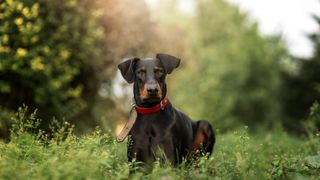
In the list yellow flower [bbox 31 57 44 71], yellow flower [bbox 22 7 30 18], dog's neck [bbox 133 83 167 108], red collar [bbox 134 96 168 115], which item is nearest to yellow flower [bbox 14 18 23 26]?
yellow flower [bbox 22 7 30 18]

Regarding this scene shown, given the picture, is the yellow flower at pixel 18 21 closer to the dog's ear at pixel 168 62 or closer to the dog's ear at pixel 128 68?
the dog's ear at pixel 128 68

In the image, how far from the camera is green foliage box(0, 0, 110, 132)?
426 inches

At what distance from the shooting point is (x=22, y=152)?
20.1 feet

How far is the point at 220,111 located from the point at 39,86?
1742cm

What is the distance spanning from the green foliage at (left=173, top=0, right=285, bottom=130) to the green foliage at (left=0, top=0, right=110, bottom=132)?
2089 centimetres

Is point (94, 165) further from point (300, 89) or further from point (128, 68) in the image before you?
point (300, 89)

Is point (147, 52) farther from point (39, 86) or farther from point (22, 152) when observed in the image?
point (22, 152)

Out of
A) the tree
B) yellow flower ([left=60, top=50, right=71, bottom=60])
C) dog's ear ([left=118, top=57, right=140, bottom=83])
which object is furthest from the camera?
the tree

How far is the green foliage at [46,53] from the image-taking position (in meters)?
10.8

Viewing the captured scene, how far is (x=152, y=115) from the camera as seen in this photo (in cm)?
676

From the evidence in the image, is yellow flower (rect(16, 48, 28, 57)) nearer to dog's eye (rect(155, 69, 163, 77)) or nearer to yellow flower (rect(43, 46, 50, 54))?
yellow flower (rect(43, 46, 50, 54))

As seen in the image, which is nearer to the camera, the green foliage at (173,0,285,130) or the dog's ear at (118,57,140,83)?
the dog's ear at (118,57,140,83)

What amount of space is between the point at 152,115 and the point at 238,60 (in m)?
30.7

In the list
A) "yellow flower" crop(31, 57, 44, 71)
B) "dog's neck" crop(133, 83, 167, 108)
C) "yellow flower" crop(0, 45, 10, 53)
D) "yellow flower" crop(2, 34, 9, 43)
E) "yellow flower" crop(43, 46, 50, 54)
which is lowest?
"dog's neck" crop(133, 83, 167, 108)
